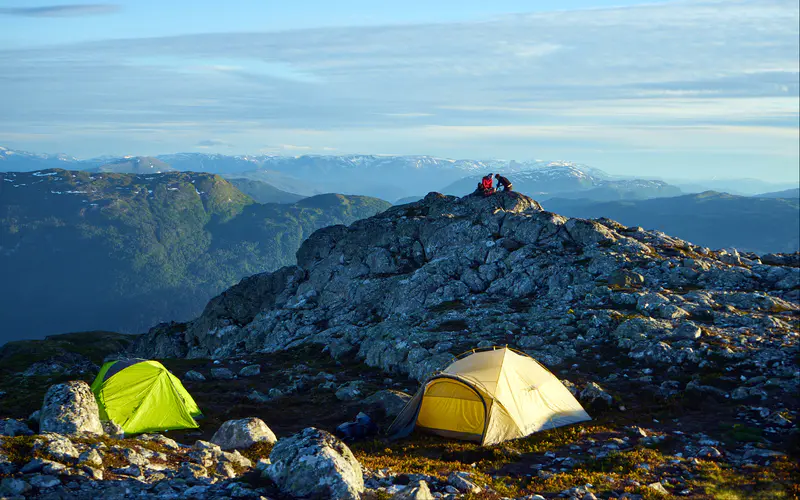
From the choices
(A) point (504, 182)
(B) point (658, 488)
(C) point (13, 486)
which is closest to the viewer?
(C) point (13, 486)

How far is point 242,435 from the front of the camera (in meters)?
23.0

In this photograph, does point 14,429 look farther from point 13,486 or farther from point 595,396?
point 595,396

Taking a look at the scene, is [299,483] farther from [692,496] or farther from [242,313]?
[242,313]

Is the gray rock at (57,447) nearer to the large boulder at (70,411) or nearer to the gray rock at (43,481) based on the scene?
the gray rock at (43,481)

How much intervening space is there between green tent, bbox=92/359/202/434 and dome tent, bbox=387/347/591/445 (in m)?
12.4

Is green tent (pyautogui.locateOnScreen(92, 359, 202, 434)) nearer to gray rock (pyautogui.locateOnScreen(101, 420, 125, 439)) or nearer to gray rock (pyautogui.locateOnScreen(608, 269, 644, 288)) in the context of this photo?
gray rock (pyautogui.locateOnScreen(101, 420, 125, 439))

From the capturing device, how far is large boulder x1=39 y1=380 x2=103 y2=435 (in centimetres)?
2167

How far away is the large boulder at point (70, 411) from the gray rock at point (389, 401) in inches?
543

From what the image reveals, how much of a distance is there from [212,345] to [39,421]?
51.5 m

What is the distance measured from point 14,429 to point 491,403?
20.2 meters

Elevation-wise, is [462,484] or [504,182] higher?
[504,182]

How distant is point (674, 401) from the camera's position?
28.0 m

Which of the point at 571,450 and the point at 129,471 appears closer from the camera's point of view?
the point at 129,471

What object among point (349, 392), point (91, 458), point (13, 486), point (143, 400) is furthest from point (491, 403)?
point (143, 400)
